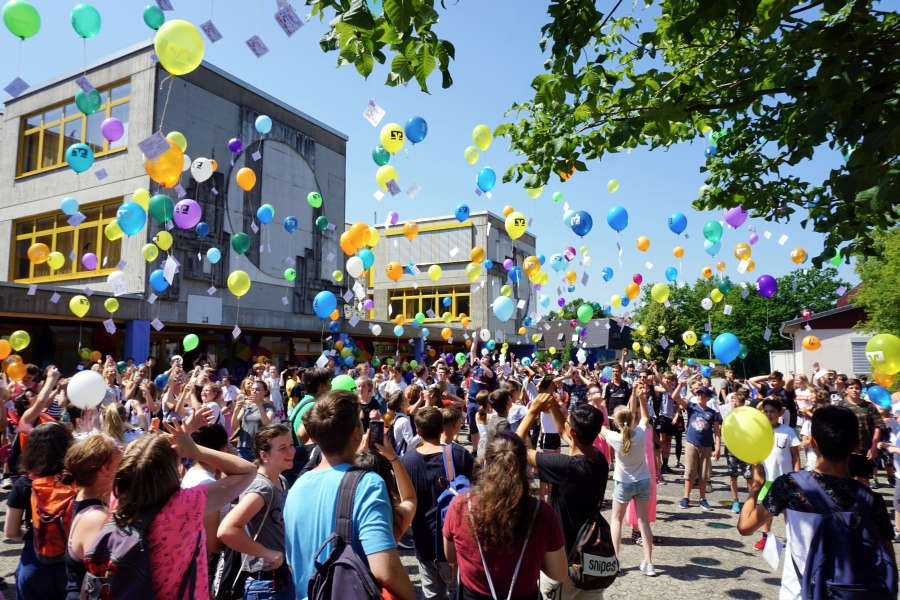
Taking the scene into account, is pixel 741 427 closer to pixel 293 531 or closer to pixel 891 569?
pixel 891 569

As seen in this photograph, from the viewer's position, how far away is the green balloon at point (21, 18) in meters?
6.84

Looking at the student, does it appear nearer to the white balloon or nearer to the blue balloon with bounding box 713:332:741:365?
the white balloon

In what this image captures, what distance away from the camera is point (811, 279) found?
60344 mm

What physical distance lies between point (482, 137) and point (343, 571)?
28.8 feet

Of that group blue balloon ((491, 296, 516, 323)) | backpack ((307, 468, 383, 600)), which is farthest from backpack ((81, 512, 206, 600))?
blue balloon ((491, 296, 516, 323))

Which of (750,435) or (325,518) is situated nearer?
(325,518)

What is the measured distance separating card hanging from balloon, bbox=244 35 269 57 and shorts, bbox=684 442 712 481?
774cm

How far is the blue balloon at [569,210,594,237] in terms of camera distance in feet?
36.4

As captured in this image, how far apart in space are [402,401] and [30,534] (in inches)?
164

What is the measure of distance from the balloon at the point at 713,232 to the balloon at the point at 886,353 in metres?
5.16

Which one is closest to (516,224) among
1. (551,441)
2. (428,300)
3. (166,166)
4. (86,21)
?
(551,441)

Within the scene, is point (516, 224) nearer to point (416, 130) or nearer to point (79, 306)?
point (416, 130)

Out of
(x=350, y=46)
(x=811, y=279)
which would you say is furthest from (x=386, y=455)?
(x=811, y=279)

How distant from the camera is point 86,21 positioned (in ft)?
25.7
